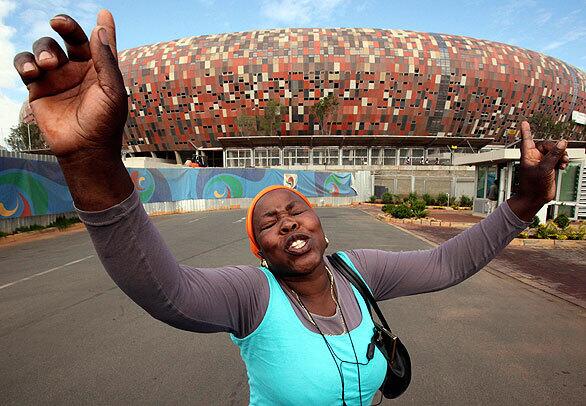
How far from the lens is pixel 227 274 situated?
1.34 m

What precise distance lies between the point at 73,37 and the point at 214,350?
11.7 feet

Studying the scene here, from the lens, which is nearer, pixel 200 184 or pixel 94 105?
pixel 94 105

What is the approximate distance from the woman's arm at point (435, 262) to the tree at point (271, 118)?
51.9m

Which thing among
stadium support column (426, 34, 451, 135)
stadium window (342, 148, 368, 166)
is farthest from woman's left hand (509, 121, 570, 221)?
stadium support column (426, 34, 451, 135)

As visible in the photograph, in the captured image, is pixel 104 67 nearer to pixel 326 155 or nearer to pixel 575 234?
pixel 575 234

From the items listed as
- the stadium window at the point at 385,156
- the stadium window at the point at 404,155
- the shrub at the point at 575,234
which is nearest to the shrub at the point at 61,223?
the shrub at the point at 575,234

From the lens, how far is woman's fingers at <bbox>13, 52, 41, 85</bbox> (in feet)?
2.47

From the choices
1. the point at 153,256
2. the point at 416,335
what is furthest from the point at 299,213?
the point at 416,335

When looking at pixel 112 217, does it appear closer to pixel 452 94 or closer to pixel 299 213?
pixel 299 213

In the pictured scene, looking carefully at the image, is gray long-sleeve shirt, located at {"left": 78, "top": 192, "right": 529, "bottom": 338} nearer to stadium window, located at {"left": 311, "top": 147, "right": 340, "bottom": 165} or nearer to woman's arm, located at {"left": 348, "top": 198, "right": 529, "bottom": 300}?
woman's arm, located at {"left": 348, "top": 198, "right": 529, "bottom": 300}

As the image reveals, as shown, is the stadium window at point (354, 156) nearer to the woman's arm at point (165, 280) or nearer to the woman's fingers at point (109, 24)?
the woman's arm at point (165, 280)

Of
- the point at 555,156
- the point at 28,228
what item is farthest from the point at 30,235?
the point at 555,156

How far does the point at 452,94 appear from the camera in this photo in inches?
2152

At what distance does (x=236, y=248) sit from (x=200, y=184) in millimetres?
15500
